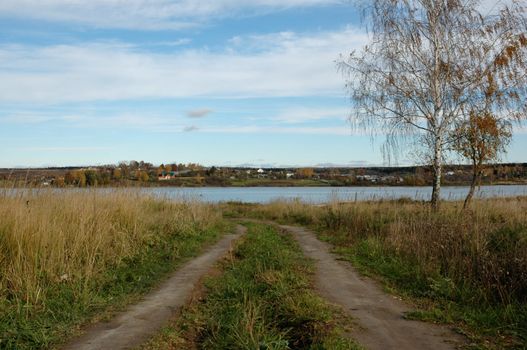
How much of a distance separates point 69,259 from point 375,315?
549cm

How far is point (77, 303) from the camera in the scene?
7.16 metres

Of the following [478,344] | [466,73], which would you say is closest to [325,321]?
[478,344]

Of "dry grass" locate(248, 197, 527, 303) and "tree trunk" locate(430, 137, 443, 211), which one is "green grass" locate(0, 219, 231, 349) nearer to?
"dry grass" locate(248, 197, 527, 303)

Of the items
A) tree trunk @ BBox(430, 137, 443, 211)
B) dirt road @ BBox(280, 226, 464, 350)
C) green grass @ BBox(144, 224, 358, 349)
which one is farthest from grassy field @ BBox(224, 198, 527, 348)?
tree trunk @ BBox(430, 137, 443, 211)

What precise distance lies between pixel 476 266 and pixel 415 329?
133 inches

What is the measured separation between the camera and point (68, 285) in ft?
26.2

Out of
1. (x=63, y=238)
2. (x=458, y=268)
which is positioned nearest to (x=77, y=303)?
(x=63, y=238)

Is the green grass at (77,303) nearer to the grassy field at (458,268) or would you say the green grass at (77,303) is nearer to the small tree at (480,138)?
the grassy field at (458,268)

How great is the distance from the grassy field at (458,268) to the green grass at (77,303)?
4.39 m

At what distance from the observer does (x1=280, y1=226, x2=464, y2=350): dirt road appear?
18.8 feet

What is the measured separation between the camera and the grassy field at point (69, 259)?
6.47m

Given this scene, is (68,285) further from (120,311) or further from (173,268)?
(173,268)

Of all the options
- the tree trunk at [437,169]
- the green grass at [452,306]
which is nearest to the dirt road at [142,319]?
the green grass at [452,306]

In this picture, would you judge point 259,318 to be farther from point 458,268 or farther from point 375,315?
point 458,268
